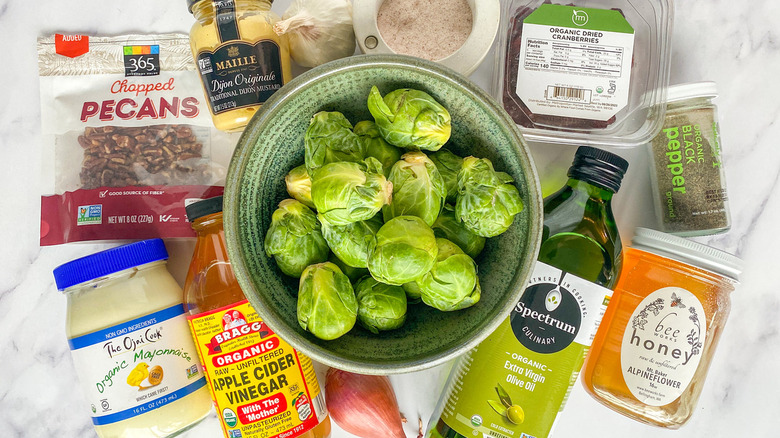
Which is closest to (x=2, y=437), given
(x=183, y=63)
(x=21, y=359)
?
(x=21, y=359)

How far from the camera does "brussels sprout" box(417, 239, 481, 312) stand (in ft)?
2.78

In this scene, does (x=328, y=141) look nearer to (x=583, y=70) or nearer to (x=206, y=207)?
(x=206, y=207)

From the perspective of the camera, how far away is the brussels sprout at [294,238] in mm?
893

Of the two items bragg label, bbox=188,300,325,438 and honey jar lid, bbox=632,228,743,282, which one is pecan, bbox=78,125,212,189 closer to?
bragg label, bbox=188,300,325,438

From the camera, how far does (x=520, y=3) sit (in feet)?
3.93

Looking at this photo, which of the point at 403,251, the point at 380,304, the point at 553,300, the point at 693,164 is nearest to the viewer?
the point at 403,251

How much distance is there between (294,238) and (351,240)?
0.34ft

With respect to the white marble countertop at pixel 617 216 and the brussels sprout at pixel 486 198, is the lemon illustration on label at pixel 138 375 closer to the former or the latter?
the white marble countertop at pixel 617 216

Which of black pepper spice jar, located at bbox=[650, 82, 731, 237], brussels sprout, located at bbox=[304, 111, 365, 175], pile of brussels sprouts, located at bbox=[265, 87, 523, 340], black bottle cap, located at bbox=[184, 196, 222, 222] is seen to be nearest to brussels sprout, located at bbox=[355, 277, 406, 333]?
pile of brussels sprouts, located at bbox=[265, 87, 523, 340]

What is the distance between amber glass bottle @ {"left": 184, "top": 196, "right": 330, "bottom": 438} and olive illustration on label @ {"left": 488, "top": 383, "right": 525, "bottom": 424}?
0.38m

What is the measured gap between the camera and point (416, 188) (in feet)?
2.77

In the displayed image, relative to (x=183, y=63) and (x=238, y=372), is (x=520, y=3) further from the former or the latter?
(x=238, y=372)

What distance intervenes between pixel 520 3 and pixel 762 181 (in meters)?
0.73

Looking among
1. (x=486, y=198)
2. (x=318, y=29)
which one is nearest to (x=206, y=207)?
(x=318, y=29)
